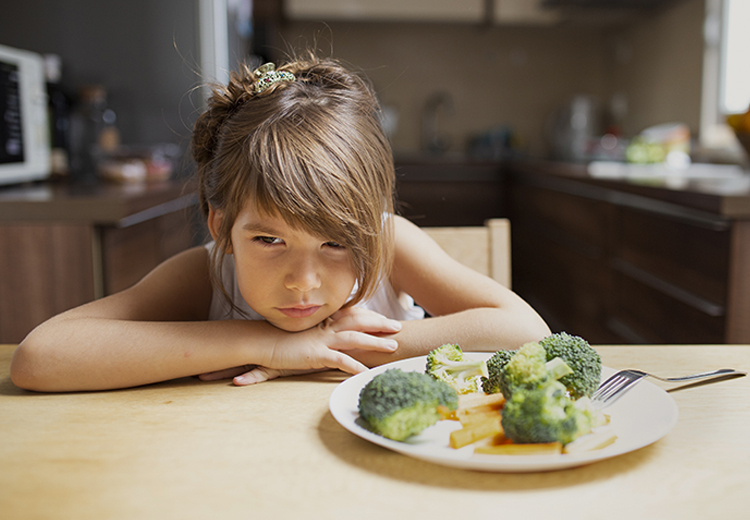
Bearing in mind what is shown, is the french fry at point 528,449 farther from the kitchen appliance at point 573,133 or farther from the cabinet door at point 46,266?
the kitchen appliance at point 573,133

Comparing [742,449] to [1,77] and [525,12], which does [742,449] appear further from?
[525,12]

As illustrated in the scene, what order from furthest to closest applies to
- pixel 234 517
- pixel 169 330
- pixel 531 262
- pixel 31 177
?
pixel 531 262 < pixel 31 177 < pixel 169 330 < pixel 234 517

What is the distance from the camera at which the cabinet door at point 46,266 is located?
4.98 ft

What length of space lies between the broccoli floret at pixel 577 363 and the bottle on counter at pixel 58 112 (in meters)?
2.27

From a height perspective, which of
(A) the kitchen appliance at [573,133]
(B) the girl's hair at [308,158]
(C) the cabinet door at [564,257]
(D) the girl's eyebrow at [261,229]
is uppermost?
(A) the kitchen appliance at [573,133]

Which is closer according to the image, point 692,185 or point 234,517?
point 234,517

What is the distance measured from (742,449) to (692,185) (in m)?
1.42

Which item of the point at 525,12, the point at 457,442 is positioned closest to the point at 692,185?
the point at 457,442

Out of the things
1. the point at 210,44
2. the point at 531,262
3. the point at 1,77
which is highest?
the point at 210,44

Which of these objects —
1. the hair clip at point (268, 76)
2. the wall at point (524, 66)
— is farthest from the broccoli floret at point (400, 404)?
the wall at point (524, 66)

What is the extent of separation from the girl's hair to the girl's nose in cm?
4

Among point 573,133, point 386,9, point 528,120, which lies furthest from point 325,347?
point 528,120

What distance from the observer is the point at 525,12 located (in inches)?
175

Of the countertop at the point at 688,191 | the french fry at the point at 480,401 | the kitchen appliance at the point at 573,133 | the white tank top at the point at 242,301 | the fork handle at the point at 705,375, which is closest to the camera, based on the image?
the french fry at the point at 480,401
